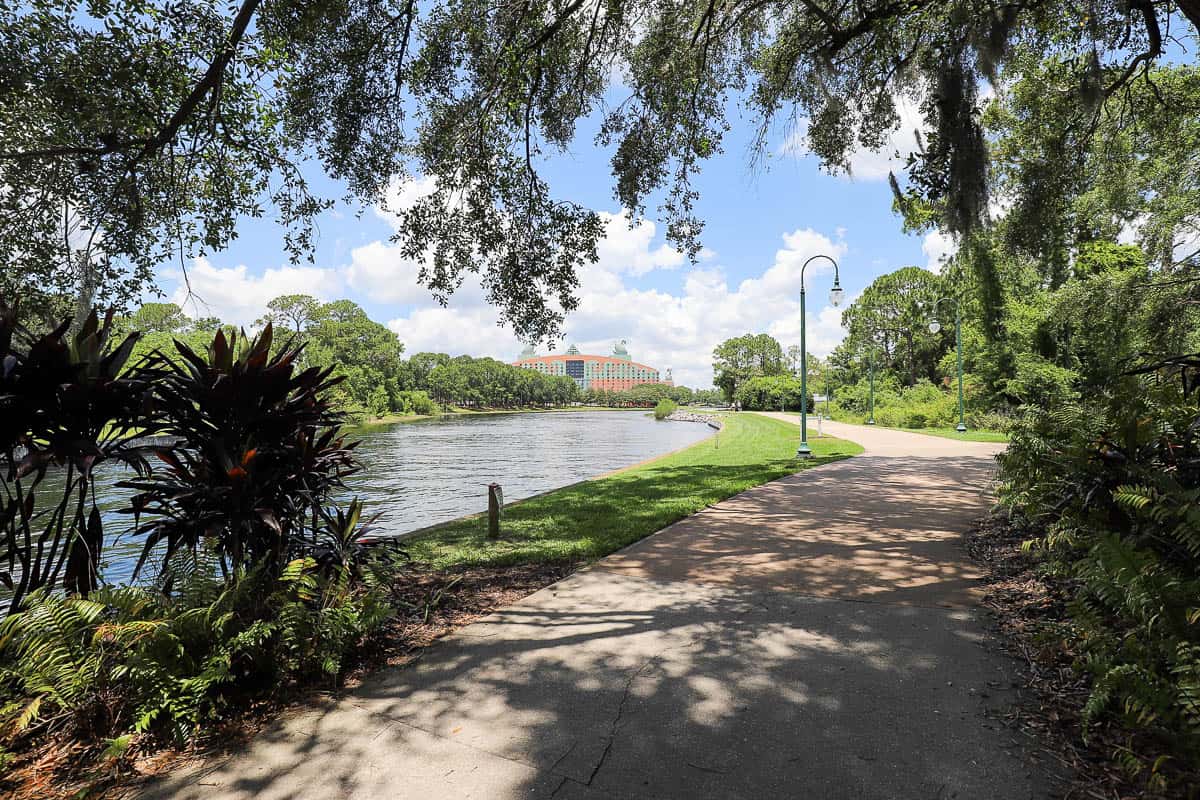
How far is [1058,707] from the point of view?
9.40ft

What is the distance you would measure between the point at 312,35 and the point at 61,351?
18.7 feet

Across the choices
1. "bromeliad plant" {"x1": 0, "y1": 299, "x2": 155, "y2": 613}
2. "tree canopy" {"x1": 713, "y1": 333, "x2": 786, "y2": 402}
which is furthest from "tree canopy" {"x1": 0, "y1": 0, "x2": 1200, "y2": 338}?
"tree canopy" {"x1": 713, "y1": 333, "x2": 786, "y2": 402}

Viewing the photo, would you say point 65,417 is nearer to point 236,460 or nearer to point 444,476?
point 236,460

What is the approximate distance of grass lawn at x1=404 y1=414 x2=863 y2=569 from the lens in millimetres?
6453

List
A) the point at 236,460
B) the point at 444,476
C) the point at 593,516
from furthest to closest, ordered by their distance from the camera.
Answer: the point at 444,476 → the point at 593,516 → the point at 236,460

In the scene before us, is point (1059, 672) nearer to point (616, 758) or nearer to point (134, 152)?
point (616, 758)

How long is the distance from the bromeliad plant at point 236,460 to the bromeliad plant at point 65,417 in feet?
0.62

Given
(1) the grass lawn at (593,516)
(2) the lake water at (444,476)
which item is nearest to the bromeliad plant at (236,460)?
(2) the lake water at (444,476)

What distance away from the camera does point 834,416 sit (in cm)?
4406

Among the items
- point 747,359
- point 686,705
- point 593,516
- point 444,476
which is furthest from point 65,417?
point 747,359

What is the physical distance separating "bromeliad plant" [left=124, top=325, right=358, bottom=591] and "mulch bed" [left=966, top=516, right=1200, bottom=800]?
4211mm

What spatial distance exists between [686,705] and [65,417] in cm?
390

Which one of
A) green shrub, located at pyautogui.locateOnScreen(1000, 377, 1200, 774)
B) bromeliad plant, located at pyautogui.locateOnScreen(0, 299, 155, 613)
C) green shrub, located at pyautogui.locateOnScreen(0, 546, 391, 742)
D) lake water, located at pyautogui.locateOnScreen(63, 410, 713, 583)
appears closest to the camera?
green shrub, located at pyautogui.locateOnScreen(1000, 377, 1200, 774)

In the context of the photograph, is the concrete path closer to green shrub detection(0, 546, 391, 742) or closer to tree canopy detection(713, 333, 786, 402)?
green shrub detection(0, 546, 391, 742)
